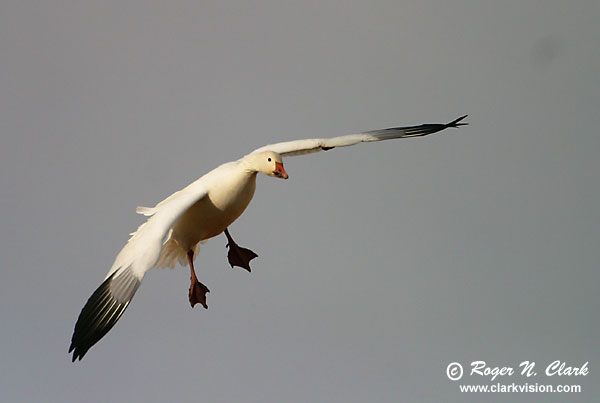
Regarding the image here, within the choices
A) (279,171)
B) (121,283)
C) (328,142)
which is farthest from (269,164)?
(121,283)

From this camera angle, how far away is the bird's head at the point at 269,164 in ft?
34.3

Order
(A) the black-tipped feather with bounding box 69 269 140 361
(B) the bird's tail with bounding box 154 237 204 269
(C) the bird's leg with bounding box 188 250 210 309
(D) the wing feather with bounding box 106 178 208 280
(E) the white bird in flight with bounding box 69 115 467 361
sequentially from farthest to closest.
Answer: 1. (B) the bird's tail with bounding box 154 237 204 269
2. (C) the bird's leg with bounding box 188 250 210 309
3. (D) the wing feather with bounding box 106 178 208 280
4. (E) the white bird in flight with bounding box 69 115 467 361
5. (A) the black-tipped feather with bounding box 69 269 140 361

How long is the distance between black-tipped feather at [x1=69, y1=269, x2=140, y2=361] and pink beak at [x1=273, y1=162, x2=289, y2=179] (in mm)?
1953

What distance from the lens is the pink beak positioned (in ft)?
34.3

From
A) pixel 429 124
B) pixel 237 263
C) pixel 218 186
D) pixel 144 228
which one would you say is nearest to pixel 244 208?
pixel 218 186

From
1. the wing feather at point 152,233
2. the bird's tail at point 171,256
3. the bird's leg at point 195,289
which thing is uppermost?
the wing feather at point 152,233

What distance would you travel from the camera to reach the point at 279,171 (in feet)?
34.3

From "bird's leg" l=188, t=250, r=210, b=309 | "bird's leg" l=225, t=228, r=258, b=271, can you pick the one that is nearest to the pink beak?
"bird's leg" l=188, t=250, r=210, b=309

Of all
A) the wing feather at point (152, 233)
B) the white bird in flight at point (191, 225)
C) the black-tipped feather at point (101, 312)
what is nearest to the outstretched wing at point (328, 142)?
the white bird in flight at point (191, 225)

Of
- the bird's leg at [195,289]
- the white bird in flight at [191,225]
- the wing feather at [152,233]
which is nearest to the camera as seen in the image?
the white bird in flight at [191,225]

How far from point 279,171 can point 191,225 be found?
124 centimetres

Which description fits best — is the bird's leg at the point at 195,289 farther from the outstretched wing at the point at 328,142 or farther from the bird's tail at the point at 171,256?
Answer: the outstretched wing at the point at 328,142

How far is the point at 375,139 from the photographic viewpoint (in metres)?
12.0

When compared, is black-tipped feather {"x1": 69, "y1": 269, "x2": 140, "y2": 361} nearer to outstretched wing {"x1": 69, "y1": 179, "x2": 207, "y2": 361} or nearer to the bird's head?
outstretched wing {"x1": 69, "y1": 179, "x2": 207, "y2": 361}
